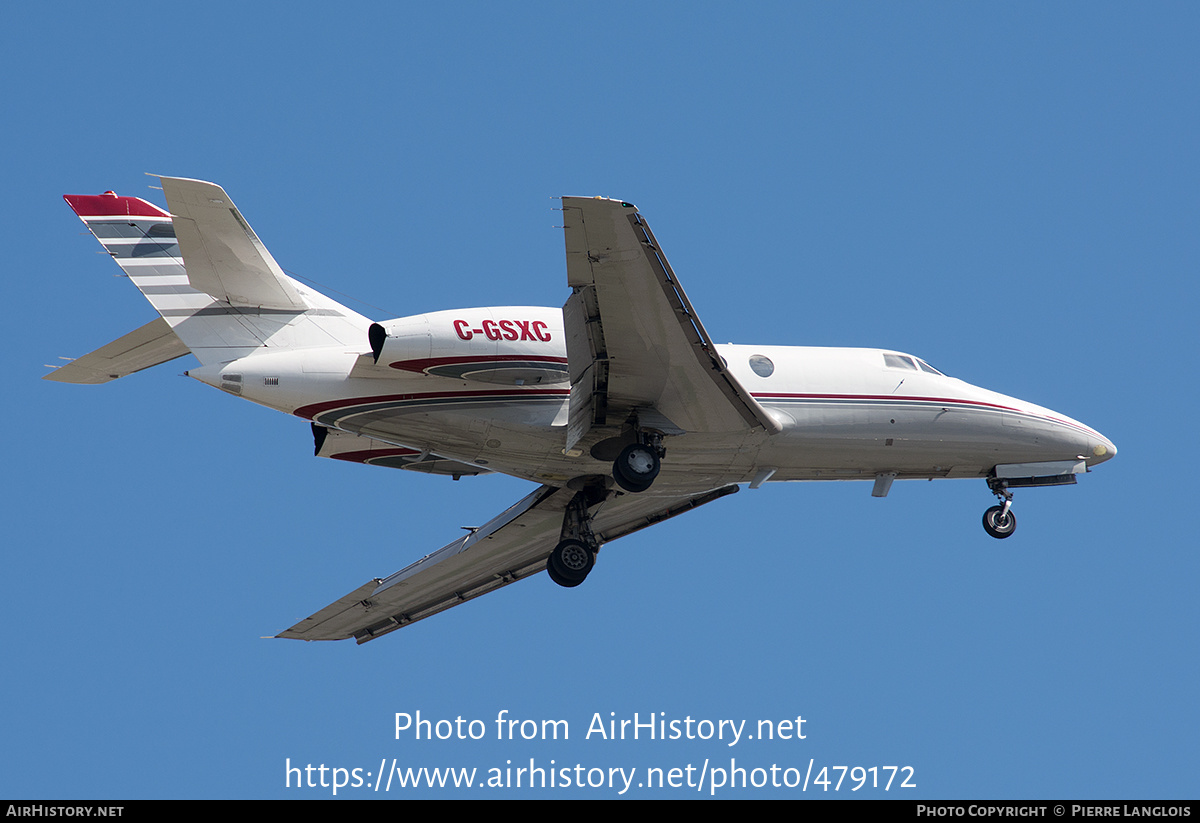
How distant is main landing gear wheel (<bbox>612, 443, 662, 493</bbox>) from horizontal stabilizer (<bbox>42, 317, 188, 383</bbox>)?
22.2 feet

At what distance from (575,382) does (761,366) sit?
354 centimetres

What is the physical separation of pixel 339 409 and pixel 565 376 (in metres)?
3.39

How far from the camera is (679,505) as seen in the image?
25.5m

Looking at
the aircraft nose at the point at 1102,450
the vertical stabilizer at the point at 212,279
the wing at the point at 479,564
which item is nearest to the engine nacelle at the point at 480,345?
the vertical stabilizer at the point at 212,279

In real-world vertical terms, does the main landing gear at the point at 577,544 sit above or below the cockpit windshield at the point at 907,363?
below

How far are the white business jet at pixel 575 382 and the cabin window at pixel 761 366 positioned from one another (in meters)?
0.04

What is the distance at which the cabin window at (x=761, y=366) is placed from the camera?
22.4 m

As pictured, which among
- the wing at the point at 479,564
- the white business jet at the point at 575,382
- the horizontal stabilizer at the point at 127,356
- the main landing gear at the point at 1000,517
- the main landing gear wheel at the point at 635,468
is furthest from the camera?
the wing at the point at 479,564

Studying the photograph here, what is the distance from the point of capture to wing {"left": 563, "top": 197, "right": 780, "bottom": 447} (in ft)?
59.5

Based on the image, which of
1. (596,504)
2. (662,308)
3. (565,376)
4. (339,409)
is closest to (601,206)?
(662,308)

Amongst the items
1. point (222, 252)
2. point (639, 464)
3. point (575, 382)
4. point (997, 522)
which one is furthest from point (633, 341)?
point (997, 522)

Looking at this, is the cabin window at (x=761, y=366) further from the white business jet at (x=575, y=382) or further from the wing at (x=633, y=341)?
the wing at (x=633, y=341)

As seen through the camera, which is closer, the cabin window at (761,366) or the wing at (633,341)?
the wing at (633,341)

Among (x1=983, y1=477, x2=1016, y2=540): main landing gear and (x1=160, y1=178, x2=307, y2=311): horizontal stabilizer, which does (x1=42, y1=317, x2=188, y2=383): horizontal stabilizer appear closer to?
(x1=160, y1=178, x2=307, y2=311): horizontal stabilizer
